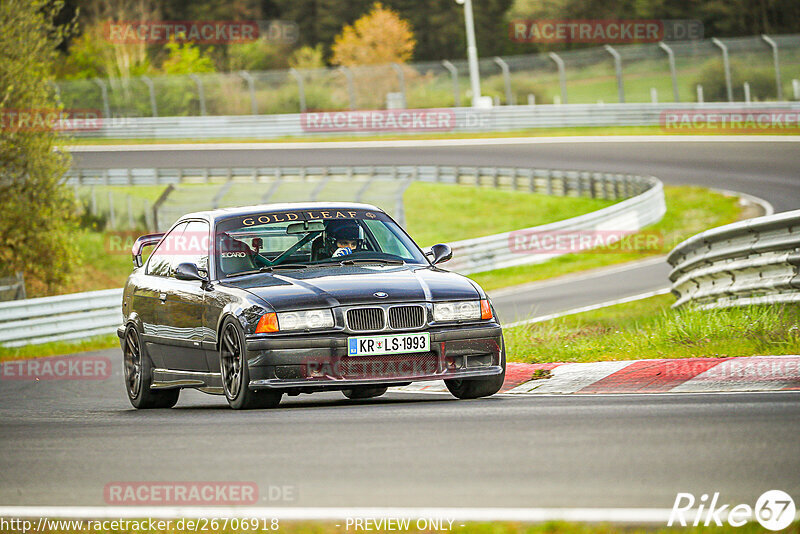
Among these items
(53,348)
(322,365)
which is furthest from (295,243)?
(53,348)

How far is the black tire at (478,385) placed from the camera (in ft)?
30.1

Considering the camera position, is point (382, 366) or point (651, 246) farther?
point (651, 246)

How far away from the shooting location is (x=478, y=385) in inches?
367

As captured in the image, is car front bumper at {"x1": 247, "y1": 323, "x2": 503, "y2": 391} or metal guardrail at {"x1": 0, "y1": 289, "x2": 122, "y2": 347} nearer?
car front bumper at {"x1": 247, "y1": 323, "x2": 503, "y2": 391}

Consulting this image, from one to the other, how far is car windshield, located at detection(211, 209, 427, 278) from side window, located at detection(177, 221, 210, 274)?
0.56ft

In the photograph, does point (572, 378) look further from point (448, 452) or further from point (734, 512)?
point (734, 512)

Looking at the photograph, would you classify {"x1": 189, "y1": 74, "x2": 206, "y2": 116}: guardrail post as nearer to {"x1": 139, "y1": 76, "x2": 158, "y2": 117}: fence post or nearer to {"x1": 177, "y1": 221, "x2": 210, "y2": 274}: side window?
{"x1": 139, "y1": 76, "x2": 158, "y2": 117}: fence post

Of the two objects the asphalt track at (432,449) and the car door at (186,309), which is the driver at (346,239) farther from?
the asphalt track at (432,449)

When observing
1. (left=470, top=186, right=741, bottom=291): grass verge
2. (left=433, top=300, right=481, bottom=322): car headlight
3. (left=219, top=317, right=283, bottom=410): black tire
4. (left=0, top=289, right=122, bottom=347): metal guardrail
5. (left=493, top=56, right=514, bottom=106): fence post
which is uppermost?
(left=433, top=300, right=481, bottom=322): car headlight

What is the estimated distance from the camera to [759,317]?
10.7 metres

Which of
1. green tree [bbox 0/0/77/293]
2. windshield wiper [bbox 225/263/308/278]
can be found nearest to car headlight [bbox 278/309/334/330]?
windshield wiper [bbox 225/263/308/278]

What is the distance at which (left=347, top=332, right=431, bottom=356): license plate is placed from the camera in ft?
28.1

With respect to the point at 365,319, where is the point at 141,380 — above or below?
below

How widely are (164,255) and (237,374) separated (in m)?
2.23
